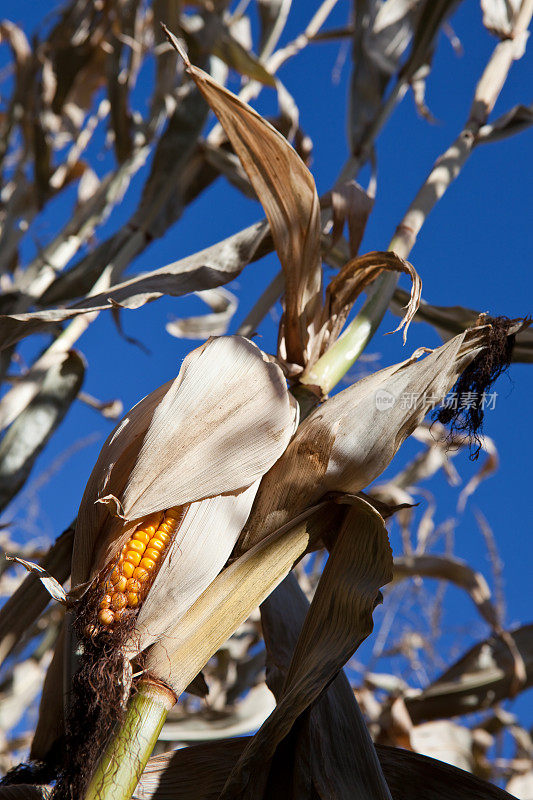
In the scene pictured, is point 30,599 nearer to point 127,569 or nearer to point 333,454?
point 127,569

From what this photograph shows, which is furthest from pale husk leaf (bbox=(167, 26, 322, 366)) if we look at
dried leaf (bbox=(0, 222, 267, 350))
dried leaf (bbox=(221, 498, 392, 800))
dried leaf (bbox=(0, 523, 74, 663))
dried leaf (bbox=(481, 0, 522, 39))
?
dried leaf (bbox=(481, 0, 522, 39))

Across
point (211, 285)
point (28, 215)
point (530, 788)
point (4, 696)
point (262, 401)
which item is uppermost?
point (28, 215)

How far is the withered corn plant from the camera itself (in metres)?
0.53

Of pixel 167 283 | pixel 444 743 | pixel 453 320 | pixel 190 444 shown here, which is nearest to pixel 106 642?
pixel 190 444

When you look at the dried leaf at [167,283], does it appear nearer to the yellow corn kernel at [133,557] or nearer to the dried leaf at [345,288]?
the dried leaf at [345,288]

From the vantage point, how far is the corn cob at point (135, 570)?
0.52 m

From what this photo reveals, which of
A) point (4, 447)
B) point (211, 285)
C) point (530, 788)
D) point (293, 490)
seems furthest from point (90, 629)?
point (530, 788)

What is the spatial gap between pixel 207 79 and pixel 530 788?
1230 millimetres

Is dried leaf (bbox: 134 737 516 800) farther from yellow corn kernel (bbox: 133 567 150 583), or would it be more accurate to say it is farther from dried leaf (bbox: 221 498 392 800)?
yellow corn kernel (bbox: 133 567 150 583)

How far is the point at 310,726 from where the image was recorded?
23.0 inches

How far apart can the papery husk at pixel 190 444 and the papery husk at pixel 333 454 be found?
21mm

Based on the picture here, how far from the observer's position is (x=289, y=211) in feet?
2.44

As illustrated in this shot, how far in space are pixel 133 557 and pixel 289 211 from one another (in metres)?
0.40

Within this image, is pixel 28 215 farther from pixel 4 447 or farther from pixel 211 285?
pixel 211 285
